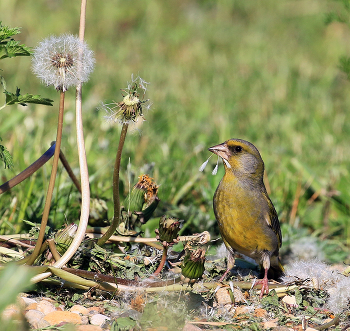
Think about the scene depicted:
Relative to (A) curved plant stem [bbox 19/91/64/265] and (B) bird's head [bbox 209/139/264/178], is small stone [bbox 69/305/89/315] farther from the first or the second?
(B) bird's head [bbox 209/139/264/178]

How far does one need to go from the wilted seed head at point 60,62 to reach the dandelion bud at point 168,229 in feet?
3.00

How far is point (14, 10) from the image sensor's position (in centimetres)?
934

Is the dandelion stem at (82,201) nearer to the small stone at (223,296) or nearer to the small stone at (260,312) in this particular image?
the small stone at (223,296)

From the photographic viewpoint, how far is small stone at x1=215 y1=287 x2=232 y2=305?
3.16 meters

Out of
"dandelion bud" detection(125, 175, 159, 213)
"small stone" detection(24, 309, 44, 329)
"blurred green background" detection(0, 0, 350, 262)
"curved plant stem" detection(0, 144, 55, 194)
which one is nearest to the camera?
"small stone" detection(24, 309, 44, 329)

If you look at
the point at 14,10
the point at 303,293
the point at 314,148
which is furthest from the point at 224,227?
the point at 14,10

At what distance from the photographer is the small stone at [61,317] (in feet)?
8.85

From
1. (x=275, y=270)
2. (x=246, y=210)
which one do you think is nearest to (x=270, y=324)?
(x=246, y=210)

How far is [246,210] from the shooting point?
3.68 m

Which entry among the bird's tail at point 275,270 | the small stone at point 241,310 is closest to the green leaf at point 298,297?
the small stone at point 241,310

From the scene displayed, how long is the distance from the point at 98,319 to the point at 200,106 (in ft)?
16.5

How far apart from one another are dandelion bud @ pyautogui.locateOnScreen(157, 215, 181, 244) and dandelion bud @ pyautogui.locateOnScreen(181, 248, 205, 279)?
177 millimetres

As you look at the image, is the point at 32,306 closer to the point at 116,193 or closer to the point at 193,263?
the point at 116,193

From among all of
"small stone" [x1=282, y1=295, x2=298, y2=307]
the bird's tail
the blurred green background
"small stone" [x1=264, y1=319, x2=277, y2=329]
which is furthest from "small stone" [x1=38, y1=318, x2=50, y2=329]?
the bird's tail
